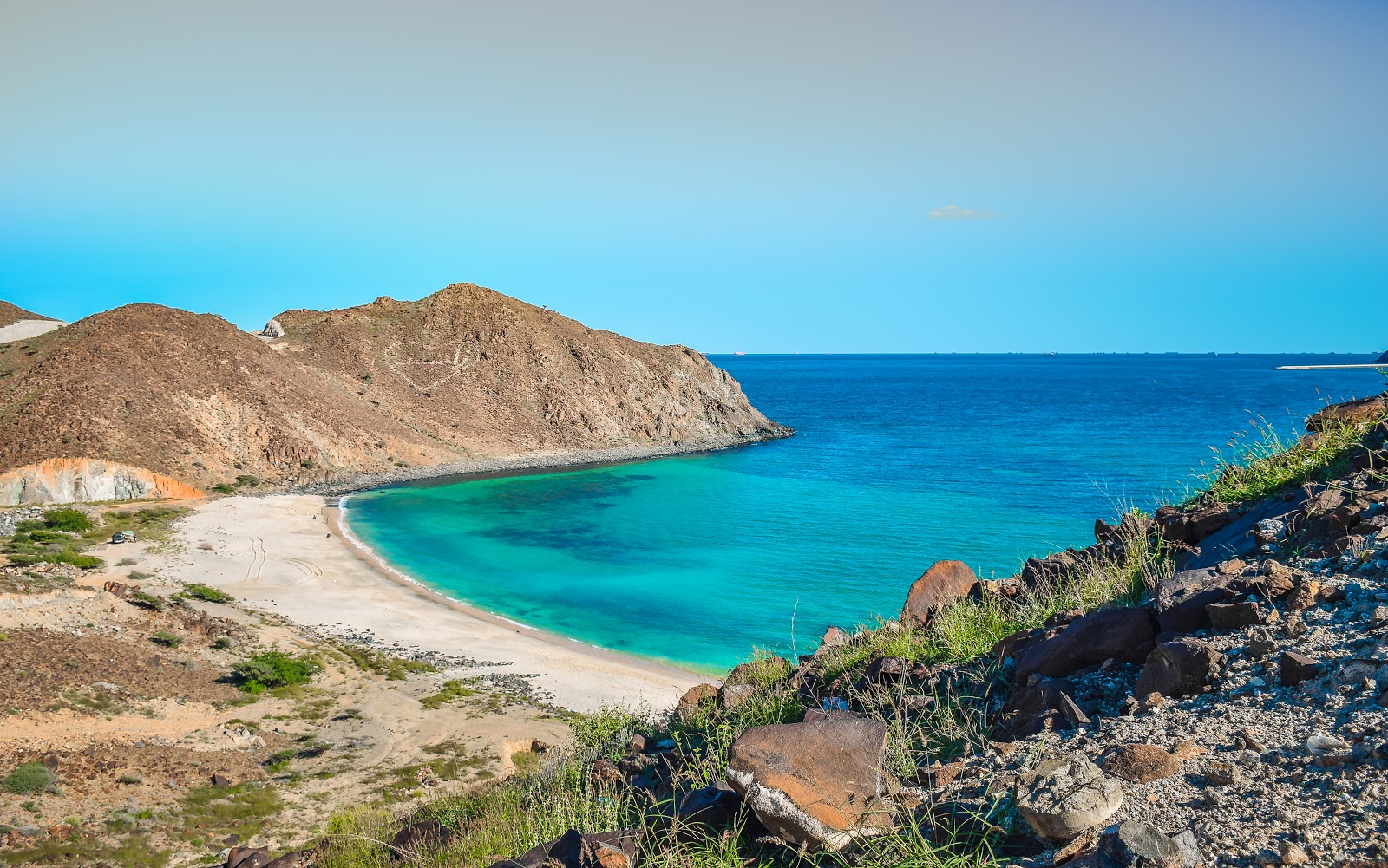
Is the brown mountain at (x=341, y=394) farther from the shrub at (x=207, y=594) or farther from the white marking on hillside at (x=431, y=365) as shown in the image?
the shrub at (x=207, y=594)

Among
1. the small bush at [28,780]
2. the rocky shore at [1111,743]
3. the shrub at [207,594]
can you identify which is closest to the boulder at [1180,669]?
the rocky shore at [1111,743]

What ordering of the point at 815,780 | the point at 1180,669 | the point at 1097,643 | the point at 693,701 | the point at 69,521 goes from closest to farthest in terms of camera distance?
the point at 815,780
the point at 1180,669
the point at 1097,643
the point at 693,701
the point at 69,521

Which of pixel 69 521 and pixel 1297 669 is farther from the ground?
pixel 1297 669

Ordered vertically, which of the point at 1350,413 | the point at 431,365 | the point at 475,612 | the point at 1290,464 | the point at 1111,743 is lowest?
the point at 475,612

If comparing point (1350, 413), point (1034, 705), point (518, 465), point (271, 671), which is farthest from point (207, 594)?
point (518, 465)

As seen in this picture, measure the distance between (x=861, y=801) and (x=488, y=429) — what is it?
60968 millimetres

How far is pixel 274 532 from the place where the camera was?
3562 centimetres

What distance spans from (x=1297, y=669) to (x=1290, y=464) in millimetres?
5421

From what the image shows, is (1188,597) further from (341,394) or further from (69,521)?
(341,394)

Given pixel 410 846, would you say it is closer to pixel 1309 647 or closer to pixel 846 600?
pixel 1309 647

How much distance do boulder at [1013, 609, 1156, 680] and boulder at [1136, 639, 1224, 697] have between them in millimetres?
661

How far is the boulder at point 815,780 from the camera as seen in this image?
169 inches

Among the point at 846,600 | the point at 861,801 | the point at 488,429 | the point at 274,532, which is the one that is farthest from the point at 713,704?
the point at 488,429

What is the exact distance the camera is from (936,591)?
10.7m
